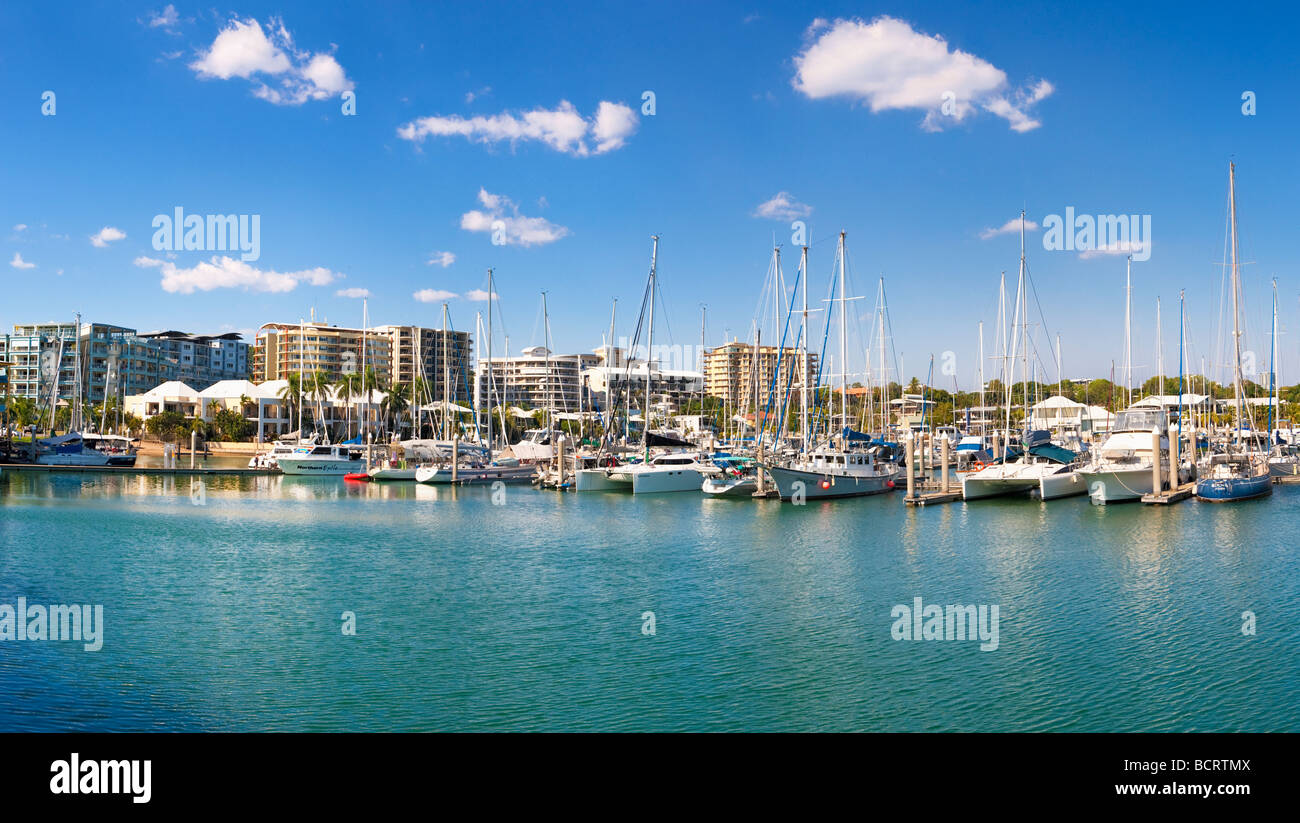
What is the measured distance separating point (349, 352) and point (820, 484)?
142 m

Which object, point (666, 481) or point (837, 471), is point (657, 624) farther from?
point (666, 481)

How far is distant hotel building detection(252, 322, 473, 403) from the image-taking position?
172 m

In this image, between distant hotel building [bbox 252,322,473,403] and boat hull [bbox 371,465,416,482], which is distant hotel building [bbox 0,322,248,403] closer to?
distant hotel building [bbox 252,322,473,403]

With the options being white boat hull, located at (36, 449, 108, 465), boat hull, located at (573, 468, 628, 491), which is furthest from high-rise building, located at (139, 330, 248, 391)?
boat hull, located at (573, 468, 628, 491)

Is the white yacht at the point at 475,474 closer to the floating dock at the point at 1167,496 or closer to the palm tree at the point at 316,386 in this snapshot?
the floating dock at the point at 1167,496

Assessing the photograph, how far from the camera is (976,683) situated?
1786 cm

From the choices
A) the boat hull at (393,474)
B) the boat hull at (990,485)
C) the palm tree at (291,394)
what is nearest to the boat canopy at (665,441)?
the boat hull at (393,474)

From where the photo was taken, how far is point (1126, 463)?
51156 mm

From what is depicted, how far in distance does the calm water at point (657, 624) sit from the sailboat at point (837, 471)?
26.0ft

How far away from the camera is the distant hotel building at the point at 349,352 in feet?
565

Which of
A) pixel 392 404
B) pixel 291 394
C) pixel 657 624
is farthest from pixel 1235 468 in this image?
pixel 291 394
